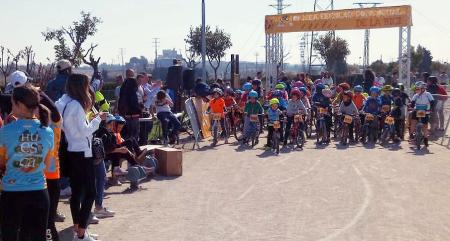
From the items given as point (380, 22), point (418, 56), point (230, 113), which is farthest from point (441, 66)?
point (230, 113)

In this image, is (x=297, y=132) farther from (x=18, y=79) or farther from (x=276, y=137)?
(x=18, y=79)

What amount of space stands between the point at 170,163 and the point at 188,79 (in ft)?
32.1

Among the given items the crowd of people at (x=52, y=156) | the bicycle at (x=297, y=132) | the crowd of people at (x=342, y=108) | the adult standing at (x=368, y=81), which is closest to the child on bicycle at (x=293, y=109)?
the crowd of people at (x=342, y=108)

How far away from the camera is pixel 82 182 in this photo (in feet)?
22.0

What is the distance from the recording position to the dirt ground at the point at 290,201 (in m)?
7.77

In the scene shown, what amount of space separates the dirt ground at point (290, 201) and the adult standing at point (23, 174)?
2.38m

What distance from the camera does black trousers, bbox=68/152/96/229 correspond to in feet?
21.9

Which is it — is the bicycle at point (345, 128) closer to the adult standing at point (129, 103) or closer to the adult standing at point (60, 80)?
the adult standing at point (129, 103)

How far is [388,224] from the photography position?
8.15 m

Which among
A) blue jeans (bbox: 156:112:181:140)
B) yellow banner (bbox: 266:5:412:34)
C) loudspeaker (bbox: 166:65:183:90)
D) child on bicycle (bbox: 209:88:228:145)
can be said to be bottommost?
blue jeans (bbox: 156:112:181:140)

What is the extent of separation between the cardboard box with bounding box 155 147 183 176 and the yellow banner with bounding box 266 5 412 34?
14.4 metres

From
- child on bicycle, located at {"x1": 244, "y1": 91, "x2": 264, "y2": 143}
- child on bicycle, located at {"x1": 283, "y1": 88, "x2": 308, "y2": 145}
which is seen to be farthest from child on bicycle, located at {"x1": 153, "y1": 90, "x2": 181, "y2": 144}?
child on bicycle, located at {"x1": 283, "y1": 88, "x2": 308, "y2": 145}

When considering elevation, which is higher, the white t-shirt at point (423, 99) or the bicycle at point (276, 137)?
the white t-shirt at point (423, 99)

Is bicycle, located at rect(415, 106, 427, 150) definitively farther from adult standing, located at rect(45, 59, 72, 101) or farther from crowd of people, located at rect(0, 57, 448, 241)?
adult standing, located at rect(45, 59, 72, 101)
